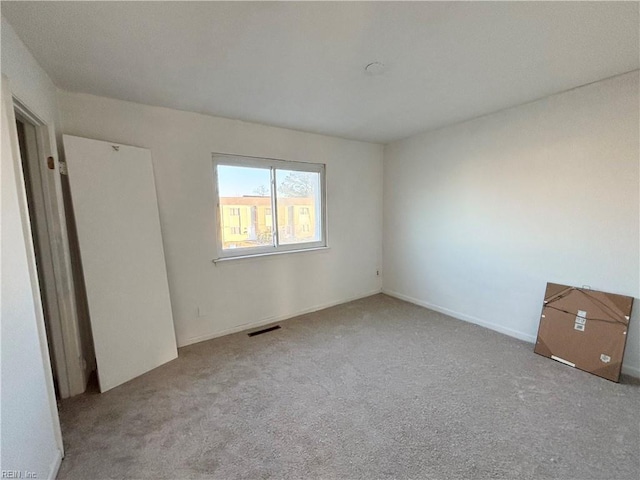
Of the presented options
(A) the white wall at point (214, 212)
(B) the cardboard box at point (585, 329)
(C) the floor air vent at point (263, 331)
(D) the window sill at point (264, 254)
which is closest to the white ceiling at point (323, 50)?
(A) the white wall at point (214, 212)

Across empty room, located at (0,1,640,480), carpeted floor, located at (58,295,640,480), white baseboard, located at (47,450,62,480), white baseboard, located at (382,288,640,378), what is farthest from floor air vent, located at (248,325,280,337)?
white baseboard, located at (382,288,640,378)

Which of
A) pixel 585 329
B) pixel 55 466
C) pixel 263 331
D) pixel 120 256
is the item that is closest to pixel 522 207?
pixel 585 329

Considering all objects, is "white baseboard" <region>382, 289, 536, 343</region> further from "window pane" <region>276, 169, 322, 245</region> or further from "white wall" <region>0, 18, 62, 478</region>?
"white wall" <region>0, 18, 62, 478</region>

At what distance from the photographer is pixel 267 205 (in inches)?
127

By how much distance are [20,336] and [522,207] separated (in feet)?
12.4

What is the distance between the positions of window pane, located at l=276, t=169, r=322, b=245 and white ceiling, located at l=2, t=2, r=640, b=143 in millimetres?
1026

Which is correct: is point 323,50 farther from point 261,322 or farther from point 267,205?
point 261,322

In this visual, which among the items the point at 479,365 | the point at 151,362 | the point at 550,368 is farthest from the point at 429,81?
the point at 151,362

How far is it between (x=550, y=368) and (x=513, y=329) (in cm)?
60

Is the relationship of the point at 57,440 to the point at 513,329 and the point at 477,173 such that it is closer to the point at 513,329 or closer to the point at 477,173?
the point at 513,329

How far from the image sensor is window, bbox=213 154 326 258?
2.95 meters

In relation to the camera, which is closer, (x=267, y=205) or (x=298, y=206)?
(x=267, y=205)

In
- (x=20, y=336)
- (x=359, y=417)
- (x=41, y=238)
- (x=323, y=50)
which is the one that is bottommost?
(x=359, y=417)

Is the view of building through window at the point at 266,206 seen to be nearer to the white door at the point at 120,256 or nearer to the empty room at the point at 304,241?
the empty room at the point at 304,241
